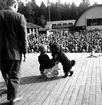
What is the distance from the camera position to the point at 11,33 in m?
2.65

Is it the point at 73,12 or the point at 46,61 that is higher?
the point at 73,12

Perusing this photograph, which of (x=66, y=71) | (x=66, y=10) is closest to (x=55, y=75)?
(x=66, y=71)

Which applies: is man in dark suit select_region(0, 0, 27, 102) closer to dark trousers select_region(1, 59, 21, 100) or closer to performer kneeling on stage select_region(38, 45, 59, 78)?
dark trousers select_region(1, 59, 21, 100)

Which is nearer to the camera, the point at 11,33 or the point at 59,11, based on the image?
the point at 11,33

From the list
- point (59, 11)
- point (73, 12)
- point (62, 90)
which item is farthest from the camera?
point (59, 11)

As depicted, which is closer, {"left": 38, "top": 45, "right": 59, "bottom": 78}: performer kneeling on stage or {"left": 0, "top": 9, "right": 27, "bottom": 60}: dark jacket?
{"left": 0, "top": 9, "right": 27, "bottom": 60}: dark jacket

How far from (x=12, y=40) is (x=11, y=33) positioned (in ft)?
0.34

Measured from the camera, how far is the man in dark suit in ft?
8.61

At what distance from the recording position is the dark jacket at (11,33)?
262 centimetres

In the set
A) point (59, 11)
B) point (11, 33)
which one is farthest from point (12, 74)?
point (59, 11)

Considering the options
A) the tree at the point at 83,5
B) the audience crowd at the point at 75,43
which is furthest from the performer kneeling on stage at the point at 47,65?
the tree at the point at 83,5

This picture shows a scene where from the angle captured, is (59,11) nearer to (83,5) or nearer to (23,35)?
(83,5)

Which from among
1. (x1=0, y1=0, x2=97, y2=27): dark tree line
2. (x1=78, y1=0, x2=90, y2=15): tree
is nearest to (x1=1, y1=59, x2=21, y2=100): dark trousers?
(x1=0, y1=0, x2=97, y2=27): dark tree line

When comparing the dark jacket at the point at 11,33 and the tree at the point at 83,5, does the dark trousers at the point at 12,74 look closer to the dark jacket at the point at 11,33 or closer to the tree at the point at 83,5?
the dark jacket at the point at 11,33
